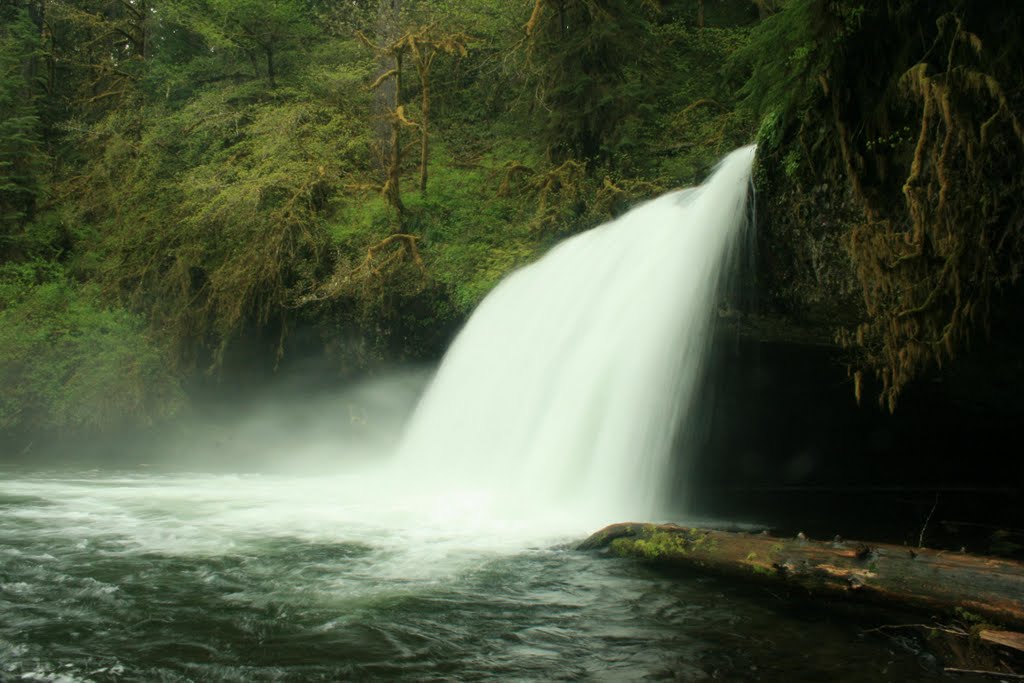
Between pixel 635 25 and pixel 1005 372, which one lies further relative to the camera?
pixel 635 25

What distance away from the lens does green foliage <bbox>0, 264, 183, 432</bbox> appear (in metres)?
14.5

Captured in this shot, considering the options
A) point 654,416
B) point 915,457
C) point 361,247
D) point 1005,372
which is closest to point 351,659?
point 654,416

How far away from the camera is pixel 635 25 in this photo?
46.5 ft

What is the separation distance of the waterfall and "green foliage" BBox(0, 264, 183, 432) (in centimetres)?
605

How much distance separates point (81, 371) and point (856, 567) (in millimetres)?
13692

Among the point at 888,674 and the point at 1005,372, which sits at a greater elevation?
the point at 1005,372

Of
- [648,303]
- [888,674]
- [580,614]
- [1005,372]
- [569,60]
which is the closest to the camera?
[888,674]

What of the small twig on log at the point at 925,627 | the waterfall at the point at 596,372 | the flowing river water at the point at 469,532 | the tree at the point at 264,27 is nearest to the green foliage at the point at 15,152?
the tree at the point at 264,27

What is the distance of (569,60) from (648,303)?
23.5 feet

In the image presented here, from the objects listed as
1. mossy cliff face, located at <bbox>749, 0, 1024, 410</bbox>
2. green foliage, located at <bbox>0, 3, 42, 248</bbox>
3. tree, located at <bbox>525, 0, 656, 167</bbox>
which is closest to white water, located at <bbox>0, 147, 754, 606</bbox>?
mossy cliff face, located at <bbox>749, 0, 1024, 410</bbox>

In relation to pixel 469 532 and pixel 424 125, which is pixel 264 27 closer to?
pixel 424 125

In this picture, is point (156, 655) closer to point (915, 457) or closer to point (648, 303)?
point (648, 303)

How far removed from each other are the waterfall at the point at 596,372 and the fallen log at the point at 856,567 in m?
1.56

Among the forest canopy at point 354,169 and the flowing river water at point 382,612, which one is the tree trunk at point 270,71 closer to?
the forest canopy at point 354,169
